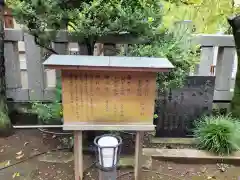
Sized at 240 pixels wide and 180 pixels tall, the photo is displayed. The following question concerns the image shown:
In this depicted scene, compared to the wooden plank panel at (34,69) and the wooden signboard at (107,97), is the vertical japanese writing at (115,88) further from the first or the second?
the wooden plank panel at (34,69)

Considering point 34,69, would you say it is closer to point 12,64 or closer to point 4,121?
point 12,64

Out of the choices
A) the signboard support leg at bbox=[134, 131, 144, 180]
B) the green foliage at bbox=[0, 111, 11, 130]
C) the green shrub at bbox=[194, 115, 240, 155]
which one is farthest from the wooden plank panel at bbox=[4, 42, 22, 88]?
the green shrub at bbox=[194, 115, 240, 155]

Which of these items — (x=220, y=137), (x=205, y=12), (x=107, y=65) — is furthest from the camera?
(x=205, y=12)

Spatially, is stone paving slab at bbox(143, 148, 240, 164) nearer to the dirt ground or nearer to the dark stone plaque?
the dirt ground

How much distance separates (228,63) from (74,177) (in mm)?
3142

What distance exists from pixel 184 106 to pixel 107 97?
189 cm

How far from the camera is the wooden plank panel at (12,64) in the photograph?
164 inches

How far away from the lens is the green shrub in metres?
3.43

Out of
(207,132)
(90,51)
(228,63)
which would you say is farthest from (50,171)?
(228,63)

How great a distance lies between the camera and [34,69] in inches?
167

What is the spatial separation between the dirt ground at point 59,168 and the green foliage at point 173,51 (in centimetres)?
113

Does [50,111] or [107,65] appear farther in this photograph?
[50,111]

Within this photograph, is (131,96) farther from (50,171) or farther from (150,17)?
(50,171)

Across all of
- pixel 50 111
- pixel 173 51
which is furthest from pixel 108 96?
pixel 50 111
